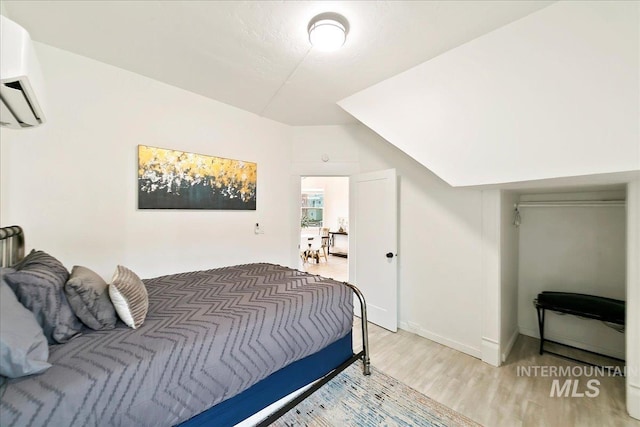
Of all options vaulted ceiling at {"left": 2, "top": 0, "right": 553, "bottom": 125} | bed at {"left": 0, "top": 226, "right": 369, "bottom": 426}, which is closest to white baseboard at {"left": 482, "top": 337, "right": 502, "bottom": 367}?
bed at {"left": 0, "top": 226, "right": 369, "bottom": 426}

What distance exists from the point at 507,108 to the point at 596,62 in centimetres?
45

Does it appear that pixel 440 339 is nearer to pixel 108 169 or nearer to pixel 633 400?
pixel 633 400

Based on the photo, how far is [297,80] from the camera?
2.52 metres

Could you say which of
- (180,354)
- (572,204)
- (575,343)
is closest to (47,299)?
(180,354)

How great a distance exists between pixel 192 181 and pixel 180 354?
2066mm

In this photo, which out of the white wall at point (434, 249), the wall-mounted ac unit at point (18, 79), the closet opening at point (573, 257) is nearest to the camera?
the wall-mounted ac unit at point (18, 79)

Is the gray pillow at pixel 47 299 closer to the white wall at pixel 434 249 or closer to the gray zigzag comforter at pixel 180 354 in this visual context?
the gray zigzag comforter at pixel 180 354

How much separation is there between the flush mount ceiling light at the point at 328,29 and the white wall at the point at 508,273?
2.11 m

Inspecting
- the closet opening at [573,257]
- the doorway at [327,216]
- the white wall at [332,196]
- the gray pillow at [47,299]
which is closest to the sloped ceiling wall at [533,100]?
the closet opening at [573,257]

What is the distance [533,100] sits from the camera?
5.37 ft

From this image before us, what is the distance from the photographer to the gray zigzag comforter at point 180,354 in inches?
36.9

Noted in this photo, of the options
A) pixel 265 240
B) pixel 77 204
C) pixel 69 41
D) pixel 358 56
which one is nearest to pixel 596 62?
pixel 358 56

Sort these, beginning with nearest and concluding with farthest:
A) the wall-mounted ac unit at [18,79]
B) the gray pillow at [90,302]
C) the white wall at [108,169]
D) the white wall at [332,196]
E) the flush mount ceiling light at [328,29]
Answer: the wall-mounted ac unit at [18,79] → the gray pillow at [90,302] → the flush mount ceiling light at [328,29] → the white wall at [108,169] → the white wall at [332,196]

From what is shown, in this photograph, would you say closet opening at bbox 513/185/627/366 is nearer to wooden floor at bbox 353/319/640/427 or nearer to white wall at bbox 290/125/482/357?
wooden floor at bbox 353/319/640/427
